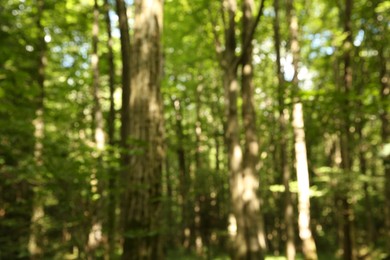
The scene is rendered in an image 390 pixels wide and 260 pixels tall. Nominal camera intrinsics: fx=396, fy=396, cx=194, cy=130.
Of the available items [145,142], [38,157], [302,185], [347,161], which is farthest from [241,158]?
[38,157]

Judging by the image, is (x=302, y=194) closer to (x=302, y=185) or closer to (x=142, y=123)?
(x=302, y=185)

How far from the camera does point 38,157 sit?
4.53 meters

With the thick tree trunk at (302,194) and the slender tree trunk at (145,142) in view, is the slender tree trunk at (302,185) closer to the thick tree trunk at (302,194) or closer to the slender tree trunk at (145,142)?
the thick tree trunk at (302,194)

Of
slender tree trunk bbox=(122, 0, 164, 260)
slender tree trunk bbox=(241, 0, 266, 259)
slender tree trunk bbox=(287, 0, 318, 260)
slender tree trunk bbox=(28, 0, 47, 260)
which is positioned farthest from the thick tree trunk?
slender tree trunk bbox=(28, 0, 47, 260)

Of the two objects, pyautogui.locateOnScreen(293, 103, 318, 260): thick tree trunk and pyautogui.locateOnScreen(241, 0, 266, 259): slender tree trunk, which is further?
pyautogui.locateOnScreen(293, 103, 318, 260): thick tree trunk

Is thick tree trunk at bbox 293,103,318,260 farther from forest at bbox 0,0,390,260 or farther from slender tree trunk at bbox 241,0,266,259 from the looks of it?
slender tree trunk at bbox 241,0,266,259

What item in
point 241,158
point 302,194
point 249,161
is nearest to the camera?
point 241,158

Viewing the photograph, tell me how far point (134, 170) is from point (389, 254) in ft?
40.8

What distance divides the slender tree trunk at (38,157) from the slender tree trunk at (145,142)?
→ 1.00 m

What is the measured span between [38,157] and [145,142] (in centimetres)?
125

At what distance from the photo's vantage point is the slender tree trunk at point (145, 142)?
449 cm

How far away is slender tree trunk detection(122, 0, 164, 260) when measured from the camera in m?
4.49

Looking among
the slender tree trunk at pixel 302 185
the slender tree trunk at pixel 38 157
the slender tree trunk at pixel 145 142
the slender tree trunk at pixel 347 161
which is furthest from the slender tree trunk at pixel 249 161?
the slender tree trunk at pixel 38 157

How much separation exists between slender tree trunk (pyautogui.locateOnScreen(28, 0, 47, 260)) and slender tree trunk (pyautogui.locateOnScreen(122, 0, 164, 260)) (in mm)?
997
